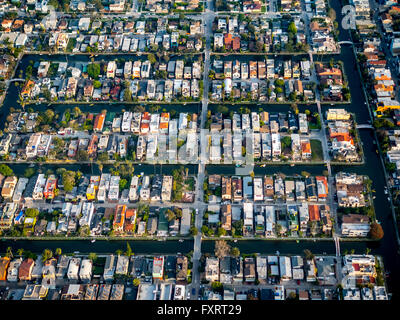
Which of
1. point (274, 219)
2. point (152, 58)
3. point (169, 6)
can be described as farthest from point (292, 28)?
point (274, 219)

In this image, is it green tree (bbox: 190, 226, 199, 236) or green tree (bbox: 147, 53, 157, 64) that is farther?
green tree (bbox: 147, 53, 157, 64)

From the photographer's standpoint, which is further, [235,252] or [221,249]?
[221,249]

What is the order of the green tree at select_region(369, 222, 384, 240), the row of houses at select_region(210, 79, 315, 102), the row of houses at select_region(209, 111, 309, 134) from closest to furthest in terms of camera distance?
the green tree at select_region(369, 222, 384, 240) → the row of houses at select_region(209, 111, 309, 134) → the row of houses at select_region(210, 79, 315, 102)

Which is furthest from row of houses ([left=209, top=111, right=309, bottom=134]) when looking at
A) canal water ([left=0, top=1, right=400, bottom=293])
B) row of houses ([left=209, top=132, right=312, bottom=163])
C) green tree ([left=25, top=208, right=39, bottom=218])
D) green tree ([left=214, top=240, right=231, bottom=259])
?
green tree ([left=25, top=208, right=39, bottom=218])

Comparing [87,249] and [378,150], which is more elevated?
[378,150]

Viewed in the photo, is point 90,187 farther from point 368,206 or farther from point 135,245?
point 368,206

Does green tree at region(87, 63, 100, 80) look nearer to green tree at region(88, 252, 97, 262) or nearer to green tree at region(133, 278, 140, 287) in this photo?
green tree at region(88, 252, 97, 262)

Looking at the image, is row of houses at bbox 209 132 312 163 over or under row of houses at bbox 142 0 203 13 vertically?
under

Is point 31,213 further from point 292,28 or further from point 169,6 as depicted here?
point 292,28
